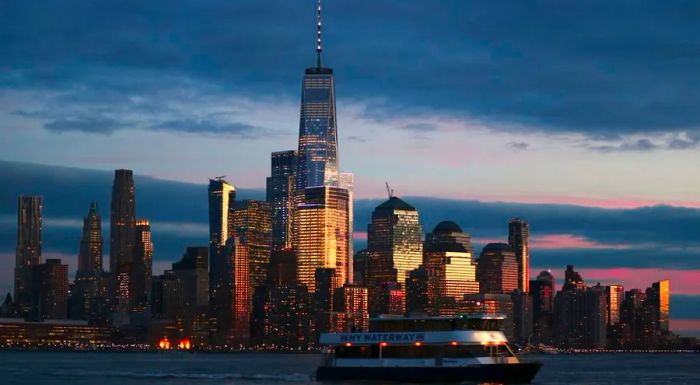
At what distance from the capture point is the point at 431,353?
11181cm

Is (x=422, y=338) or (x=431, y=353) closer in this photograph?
(x=431, y=353)

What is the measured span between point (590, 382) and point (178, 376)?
52.4 m

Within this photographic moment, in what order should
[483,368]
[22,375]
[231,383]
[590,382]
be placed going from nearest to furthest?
[483,368], [231,383], [590,382], [22,375]

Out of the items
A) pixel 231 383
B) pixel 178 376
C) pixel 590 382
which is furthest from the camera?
pixel 178 376

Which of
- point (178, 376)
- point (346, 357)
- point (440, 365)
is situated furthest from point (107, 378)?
point (440, 365)

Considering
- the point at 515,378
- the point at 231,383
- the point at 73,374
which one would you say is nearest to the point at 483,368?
the point at 515,378

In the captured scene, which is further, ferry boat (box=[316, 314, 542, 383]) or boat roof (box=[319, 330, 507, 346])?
boat roof (box=[319, 330, 507, 346])

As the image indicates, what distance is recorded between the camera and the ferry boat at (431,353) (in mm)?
109812

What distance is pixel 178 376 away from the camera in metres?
161

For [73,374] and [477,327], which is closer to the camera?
[477,327]

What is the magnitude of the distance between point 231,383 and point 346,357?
26000 mm

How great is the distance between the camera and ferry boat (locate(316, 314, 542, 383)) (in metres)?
110

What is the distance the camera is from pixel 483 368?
109 metres

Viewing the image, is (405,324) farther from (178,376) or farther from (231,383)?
(178,376)
